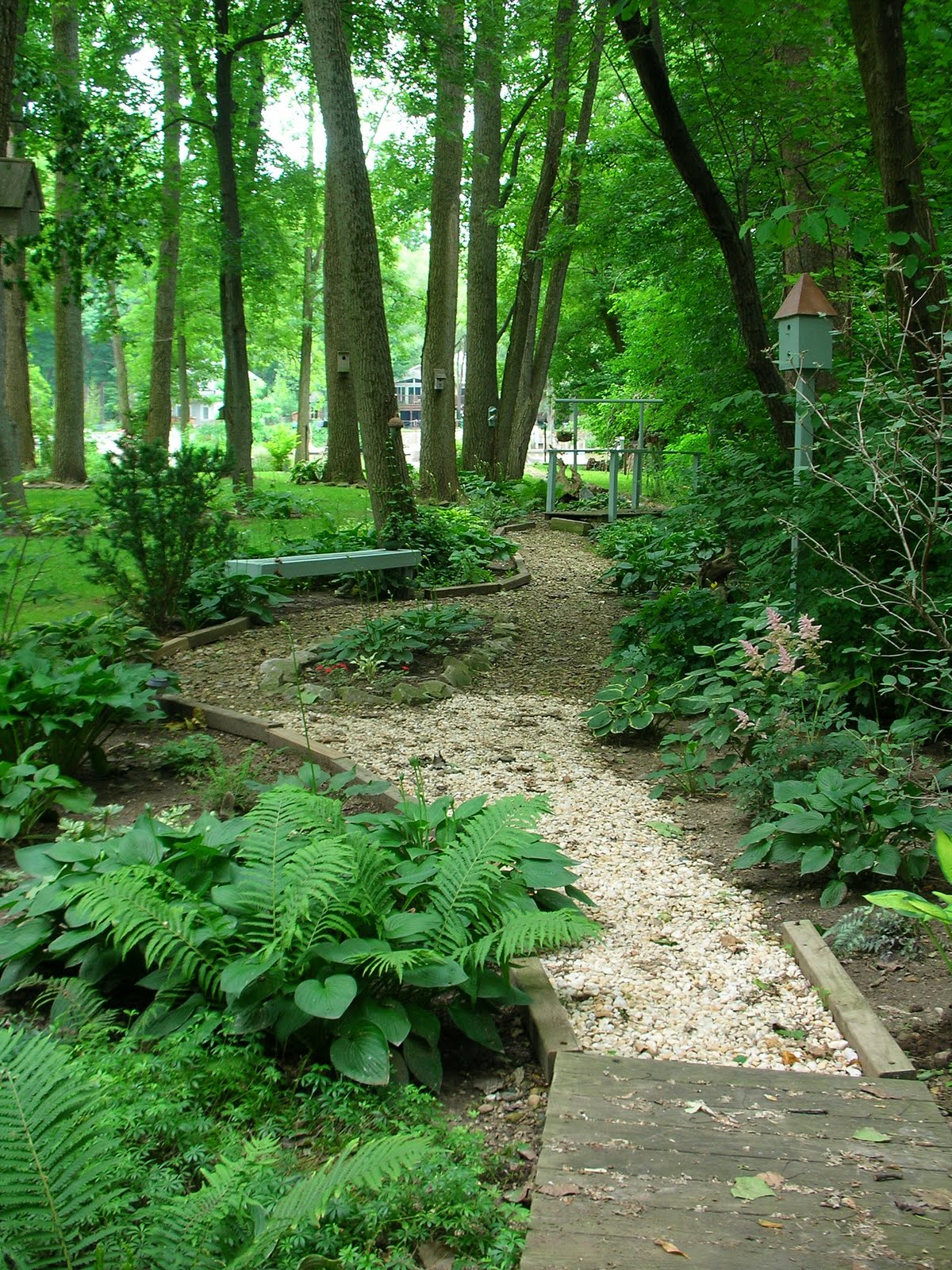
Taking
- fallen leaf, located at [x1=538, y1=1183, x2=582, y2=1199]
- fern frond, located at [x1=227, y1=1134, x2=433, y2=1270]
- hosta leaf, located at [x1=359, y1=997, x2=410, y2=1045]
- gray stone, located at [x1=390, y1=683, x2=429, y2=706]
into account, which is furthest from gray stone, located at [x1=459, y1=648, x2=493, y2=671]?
fern frond, located at [x1=227, y1=1134, x2=433, y2=1270]

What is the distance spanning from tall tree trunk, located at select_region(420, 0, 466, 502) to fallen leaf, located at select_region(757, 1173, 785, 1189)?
13.2m

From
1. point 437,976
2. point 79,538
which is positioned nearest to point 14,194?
point 79,538

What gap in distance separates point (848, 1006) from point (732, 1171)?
2.82 ft

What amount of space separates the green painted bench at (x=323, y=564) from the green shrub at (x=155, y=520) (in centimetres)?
49

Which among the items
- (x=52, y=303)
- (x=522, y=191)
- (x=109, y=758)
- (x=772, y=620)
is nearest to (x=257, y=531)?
(x=109, y=758)

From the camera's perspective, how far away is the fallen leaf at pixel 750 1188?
2.00 meters

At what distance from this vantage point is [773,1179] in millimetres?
2047

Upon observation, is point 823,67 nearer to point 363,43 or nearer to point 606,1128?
point 363,43

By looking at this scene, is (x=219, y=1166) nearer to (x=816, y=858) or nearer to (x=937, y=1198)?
(x=937, y=1198)

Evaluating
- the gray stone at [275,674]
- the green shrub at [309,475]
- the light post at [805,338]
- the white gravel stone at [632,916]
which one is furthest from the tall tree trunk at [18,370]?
the light post at [805,338]

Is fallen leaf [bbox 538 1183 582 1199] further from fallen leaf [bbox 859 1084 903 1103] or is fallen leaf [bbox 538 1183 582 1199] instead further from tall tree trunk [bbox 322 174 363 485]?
tall tree trunk [bbox 322 174 363 485]

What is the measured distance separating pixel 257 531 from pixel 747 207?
5.86 metres

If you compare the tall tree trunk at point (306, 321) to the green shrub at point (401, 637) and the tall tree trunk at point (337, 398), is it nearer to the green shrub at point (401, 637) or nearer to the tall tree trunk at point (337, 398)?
the tall tree trunk at point (337, 398)

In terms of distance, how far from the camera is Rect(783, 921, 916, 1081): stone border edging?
253 cm
